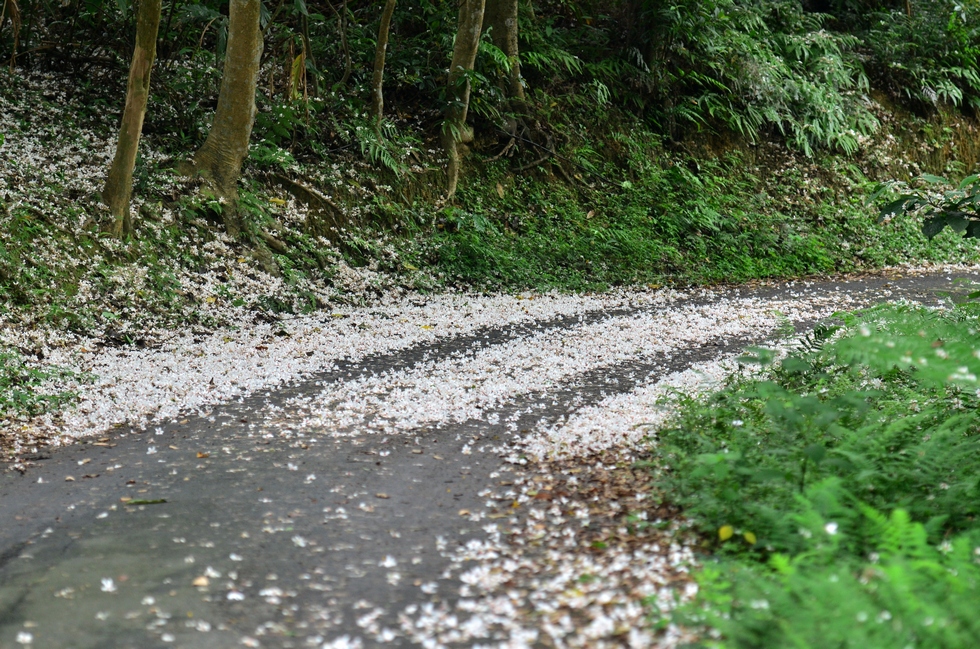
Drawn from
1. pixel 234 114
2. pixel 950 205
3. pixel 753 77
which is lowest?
pixel 950 205

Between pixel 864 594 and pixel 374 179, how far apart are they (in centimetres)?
1222

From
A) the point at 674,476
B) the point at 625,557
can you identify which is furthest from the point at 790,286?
the point at 625,557

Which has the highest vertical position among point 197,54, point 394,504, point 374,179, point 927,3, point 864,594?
point 927,3

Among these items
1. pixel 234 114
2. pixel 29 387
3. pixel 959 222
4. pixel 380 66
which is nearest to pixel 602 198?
pixel 380 66

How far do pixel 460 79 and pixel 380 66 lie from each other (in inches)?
57.3

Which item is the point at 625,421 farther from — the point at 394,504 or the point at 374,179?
the point at 374,179

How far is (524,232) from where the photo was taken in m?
14.9

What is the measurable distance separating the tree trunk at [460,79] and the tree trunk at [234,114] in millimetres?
4019

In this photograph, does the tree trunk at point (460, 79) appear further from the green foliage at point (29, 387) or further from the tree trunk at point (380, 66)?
the green foliage at point (29, 387)

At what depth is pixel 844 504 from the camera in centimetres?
411

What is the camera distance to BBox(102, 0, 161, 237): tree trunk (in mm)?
9859

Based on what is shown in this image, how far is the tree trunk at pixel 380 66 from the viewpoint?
1365 cm

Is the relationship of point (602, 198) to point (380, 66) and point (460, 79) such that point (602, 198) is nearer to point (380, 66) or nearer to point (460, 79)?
point (460, 79)

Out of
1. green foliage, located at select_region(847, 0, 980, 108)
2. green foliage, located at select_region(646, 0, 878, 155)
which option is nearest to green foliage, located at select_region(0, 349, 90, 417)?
green foliage, located at select_region(646, 0, 878, 155)
